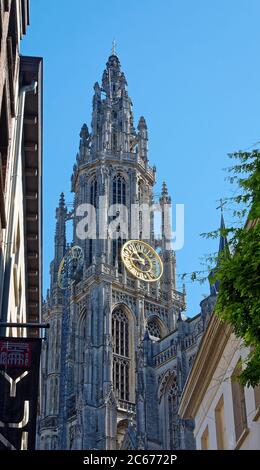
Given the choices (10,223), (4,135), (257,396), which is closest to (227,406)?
(257,396)

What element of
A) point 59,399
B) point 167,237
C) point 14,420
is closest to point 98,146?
point 167,237

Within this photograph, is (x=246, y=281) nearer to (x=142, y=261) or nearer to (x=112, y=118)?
(x=142, y=261)

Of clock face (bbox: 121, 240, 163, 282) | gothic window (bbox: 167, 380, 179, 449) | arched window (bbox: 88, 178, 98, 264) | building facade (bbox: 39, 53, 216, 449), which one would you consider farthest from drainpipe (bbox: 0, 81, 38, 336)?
arched window (bbox: 88, 178, 98, 264)

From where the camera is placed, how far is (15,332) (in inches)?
935

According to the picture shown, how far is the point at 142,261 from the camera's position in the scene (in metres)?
83.6

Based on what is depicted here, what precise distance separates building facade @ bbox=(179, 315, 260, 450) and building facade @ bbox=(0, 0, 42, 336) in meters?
5.45

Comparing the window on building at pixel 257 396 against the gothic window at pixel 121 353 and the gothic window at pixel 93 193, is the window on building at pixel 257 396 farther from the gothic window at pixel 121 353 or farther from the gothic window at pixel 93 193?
the gothic window at pixel 93 193

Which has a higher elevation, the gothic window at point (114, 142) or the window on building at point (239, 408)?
the gothic window at point (114, 142)

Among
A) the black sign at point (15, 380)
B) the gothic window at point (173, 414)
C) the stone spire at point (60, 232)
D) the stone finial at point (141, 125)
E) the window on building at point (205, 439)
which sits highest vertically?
the stone finial at point (141, 125)

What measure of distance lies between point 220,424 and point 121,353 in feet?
176

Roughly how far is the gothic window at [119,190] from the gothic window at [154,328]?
13415 mm

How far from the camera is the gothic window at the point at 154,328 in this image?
8038 cm

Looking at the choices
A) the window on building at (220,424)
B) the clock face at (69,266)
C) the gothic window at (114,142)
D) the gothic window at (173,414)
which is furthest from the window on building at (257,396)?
the gothic window at (114,142)

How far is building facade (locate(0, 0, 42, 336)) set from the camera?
643 inches
